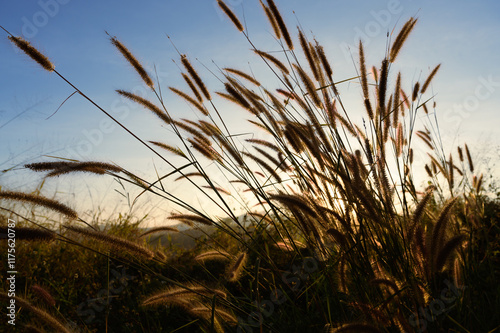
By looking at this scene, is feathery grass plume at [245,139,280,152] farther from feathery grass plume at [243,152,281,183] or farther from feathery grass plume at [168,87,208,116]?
feathery grass plume at [168,87,208,116]

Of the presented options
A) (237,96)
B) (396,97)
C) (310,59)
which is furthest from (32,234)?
(396,97)

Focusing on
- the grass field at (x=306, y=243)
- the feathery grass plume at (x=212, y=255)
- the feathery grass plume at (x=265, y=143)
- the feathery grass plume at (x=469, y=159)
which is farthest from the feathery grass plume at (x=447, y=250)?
the feathery grass plume at (x=469, y=159)

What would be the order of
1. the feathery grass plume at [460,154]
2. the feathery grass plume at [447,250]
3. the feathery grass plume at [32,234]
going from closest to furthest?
the feathery grass plume at [32,234]
the feathery grass plume at [447,250]
the feathery grass plume at [460,154]

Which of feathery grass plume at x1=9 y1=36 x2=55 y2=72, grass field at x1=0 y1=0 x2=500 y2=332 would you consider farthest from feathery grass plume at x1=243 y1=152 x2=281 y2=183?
feathery grass plume at x1=9 y1=36 x2=55 y2=72

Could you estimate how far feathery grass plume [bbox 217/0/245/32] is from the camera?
Result: 2.30m

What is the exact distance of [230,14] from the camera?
91.0 inches

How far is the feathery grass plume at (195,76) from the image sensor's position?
2152mm

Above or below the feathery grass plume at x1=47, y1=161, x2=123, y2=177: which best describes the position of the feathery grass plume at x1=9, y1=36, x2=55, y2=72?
above

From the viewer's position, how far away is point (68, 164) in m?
1.43

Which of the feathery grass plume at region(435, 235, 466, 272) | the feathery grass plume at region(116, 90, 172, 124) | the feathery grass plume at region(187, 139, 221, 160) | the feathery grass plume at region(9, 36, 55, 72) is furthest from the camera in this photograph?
the feathery grass plume at region(187, 139, 221, 160)

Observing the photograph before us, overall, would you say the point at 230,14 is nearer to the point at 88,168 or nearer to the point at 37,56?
the point at 37,56

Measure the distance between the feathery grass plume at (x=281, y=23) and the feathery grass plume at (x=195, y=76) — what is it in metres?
0.57

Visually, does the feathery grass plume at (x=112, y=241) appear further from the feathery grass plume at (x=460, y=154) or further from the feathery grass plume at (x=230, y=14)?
the feathery grass plume at (x=460, y=154)

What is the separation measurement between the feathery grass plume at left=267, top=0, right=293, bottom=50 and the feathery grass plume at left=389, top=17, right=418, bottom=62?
592 millimetres
